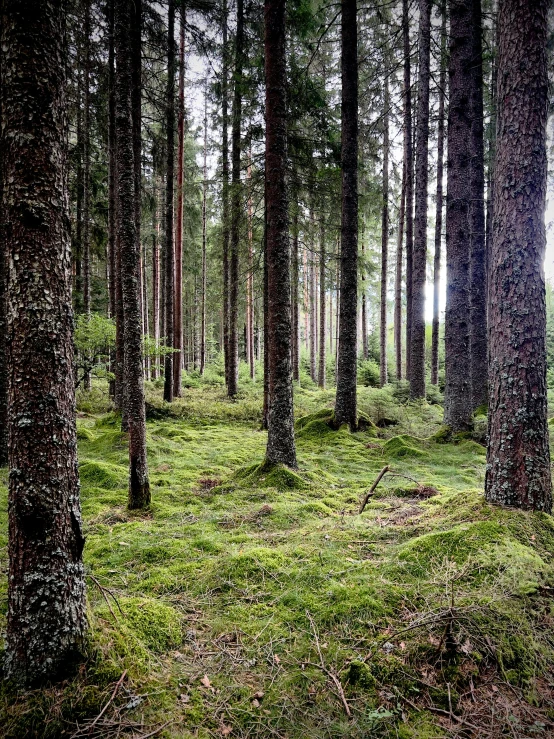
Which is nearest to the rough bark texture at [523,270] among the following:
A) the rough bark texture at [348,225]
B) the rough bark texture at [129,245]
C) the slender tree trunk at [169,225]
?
the rough bark texture at [129,245]

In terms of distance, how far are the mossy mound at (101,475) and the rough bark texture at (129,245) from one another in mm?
1338

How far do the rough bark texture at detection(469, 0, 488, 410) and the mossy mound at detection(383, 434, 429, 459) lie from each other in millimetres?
3171

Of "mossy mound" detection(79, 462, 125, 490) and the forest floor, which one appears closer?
the forest floor

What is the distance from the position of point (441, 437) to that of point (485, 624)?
713 centimetres

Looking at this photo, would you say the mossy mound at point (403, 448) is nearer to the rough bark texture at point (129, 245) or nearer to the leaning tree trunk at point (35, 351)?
the rough bark texture at point (129, 245)

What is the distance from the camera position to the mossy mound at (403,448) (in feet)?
27.3

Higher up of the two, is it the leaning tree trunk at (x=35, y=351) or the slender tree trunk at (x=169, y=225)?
the slender tree trunk at (x=169, y=225)

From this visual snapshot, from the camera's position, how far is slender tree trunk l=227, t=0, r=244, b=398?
8.91 metres

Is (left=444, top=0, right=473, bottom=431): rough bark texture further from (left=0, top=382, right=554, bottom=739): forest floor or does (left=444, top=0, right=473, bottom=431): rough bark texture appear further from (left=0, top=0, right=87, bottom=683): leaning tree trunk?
(left=0, top=0, right=87, bottom=683): leaning tree trunk

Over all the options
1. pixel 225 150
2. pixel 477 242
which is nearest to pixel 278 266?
pixel 477 242

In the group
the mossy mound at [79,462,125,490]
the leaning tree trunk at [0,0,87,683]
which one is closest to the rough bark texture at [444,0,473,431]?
the mossy mound at [79,462,125,490]

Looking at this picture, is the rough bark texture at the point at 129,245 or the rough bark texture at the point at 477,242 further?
the rough bark texture at the point at 477,242

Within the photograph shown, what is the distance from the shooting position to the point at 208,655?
257cm

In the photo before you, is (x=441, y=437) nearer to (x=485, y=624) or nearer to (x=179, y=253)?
(x=485, y=624)
